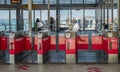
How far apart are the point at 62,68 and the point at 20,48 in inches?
112

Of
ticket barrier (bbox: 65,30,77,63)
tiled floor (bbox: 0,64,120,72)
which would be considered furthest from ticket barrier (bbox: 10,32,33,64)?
ticket barrier (bbox: 65,30,77,63)

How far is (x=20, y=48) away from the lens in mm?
12305

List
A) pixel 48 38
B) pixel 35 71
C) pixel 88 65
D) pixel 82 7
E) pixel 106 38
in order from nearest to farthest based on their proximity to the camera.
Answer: pixel 35 71, pixel 88 65, pixel 106 38, pixel 48 38, pixel 82 7

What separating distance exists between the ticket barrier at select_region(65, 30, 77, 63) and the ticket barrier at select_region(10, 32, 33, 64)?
148cm

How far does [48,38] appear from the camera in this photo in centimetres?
1283

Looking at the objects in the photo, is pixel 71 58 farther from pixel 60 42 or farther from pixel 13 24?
pixel 13 24

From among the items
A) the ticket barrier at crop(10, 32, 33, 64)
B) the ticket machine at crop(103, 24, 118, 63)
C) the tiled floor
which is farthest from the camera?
the ticket barrier at crop(10, 32, 33, 64)

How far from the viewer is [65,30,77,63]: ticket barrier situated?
11188mm

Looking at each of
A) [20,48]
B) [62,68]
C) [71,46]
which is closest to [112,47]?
[71,46]

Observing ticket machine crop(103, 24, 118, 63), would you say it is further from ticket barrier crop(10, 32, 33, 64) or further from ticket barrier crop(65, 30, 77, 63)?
ticket barrier crop(10, 32, 33, 64)

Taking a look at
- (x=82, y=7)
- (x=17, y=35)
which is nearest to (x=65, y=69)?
(x=17, y=35)

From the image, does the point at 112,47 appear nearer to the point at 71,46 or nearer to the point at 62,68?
the point at 71,46

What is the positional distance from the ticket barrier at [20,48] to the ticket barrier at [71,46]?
1483 millimetres

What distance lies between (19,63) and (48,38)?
2.12m
